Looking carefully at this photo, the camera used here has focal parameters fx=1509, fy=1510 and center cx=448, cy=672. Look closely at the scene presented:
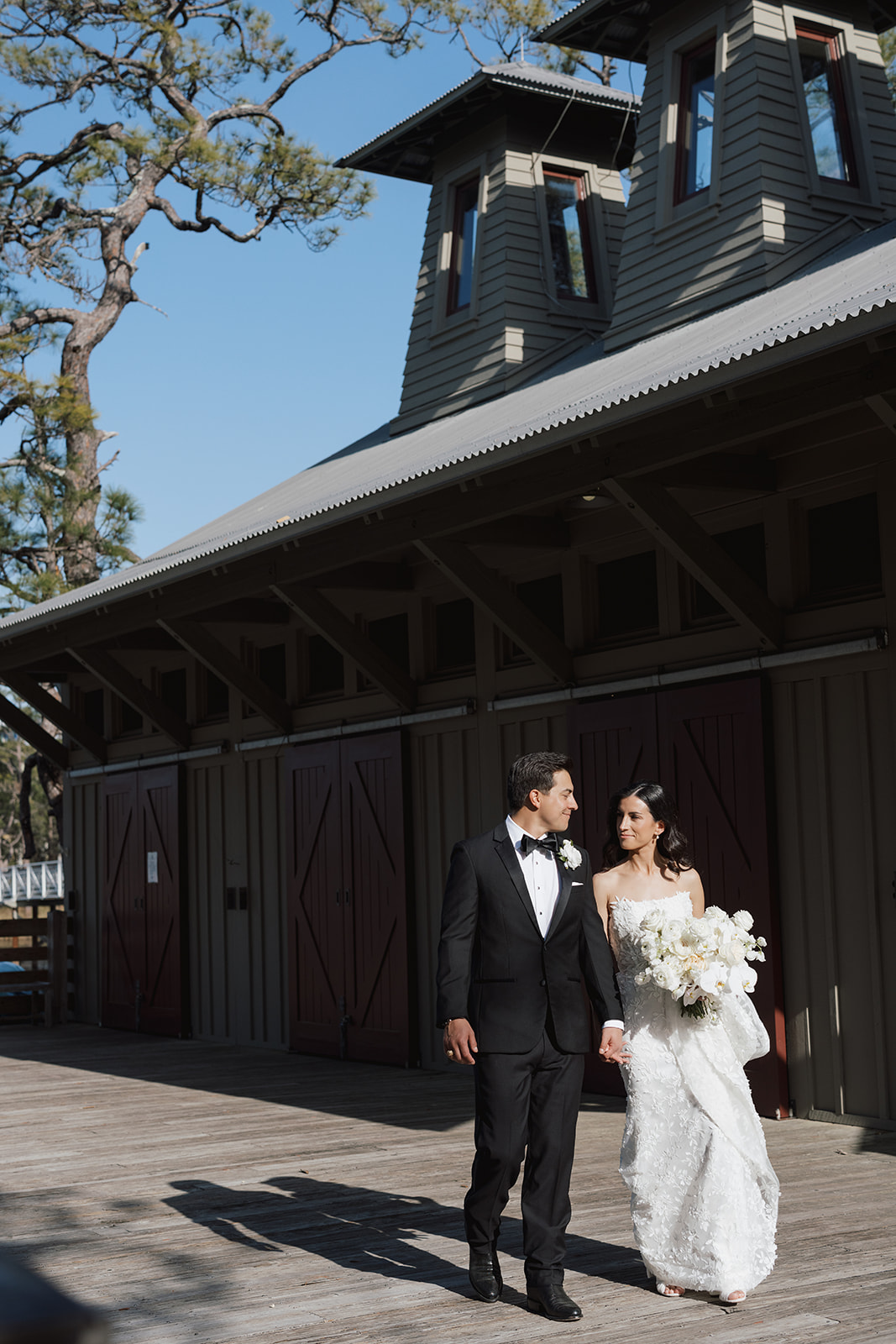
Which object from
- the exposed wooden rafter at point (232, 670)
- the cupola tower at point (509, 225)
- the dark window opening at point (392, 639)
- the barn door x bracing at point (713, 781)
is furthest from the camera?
the cupola tower at point (509, 225)

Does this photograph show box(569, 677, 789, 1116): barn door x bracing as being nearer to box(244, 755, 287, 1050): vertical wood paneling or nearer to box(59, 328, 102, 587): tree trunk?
box(244, 755, 287, 1050): vertical wood paneling

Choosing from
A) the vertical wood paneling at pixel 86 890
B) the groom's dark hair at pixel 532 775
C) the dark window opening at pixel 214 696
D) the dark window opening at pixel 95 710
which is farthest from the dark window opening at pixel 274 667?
the groom's dark hair at pixel 532 775

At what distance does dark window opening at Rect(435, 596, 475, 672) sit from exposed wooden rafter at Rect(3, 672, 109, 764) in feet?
16.6

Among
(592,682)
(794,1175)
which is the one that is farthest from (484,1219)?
(592,682)

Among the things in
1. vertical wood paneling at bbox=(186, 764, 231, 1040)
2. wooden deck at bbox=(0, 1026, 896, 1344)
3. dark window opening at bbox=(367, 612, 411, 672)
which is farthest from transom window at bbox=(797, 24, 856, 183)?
vertical wood paneling at bbox=(186, 764, 231, 1040)

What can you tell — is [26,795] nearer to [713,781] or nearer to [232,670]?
[232,670]

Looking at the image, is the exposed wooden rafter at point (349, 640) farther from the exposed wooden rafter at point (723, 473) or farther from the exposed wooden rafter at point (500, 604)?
the exposed wooden rafter at point (723, 473)

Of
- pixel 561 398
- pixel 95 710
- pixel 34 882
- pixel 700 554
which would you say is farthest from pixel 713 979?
pixel 34 882

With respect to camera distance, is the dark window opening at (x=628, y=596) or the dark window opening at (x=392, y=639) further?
the dark window opening at (x=392, y=639)

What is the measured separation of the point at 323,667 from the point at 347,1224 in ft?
22.3

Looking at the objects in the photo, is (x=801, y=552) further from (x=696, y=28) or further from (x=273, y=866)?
(x=273, y=866)

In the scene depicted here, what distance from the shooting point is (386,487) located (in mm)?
8094

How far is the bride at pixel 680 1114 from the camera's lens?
4.62m

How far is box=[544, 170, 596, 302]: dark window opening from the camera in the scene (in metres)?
13.4
